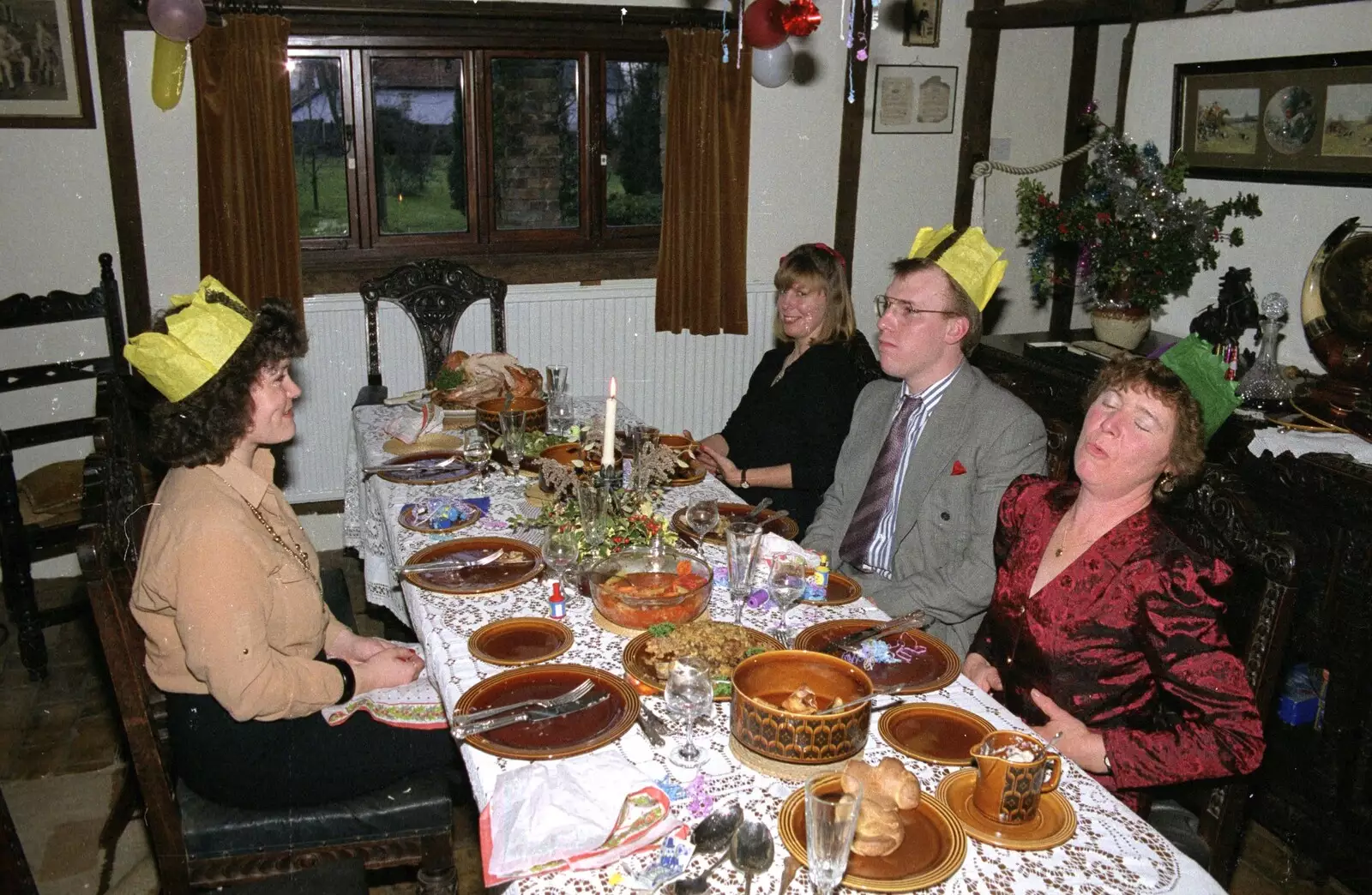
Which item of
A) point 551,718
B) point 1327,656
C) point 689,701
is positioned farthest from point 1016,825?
point 1327,656

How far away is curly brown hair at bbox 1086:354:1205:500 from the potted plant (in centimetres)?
252

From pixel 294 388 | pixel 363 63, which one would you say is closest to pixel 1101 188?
pixel 363 63

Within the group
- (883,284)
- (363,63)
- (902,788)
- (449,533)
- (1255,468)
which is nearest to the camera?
(902,788)

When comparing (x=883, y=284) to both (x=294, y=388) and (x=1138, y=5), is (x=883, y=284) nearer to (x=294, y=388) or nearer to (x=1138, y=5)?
(x=1138, y=5)

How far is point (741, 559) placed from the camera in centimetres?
204

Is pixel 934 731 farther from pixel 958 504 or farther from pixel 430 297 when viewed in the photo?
pixel 430 297

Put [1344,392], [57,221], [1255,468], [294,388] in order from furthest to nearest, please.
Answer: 1. [57,221]
2. [1344,392]
3. [1255,468]
4. [294,388]

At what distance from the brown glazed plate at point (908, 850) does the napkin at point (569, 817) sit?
6.8 inches

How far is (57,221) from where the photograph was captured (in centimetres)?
418

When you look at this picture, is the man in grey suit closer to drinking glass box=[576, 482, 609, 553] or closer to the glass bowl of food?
the glass bowl of food

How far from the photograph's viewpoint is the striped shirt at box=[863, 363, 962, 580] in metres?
2.65

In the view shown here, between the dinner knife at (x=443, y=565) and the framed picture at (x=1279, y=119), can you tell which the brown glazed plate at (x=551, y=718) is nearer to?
the dinner knife at (x=443, y=565)

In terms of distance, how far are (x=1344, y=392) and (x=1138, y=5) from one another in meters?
1.94

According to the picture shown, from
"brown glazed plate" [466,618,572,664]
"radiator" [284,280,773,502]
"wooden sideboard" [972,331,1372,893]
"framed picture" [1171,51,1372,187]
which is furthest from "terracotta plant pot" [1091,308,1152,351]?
"brown glazed plate" [466,618,572,664]
